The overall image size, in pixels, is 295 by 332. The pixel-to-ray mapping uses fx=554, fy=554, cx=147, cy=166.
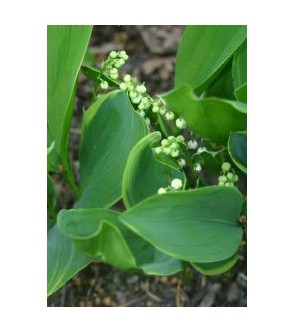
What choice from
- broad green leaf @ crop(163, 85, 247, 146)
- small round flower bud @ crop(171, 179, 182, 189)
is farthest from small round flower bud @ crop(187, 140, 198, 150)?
small round flower bud @ crop(171, 179, 182, 189)

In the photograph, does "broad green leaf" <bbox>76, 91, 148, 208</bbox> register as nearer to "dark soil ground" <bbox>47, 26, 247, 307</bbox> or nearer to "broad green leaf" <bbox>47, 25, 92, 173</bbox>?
"broad green leaf" <bbox>47, 25, 92, 173</bbox>

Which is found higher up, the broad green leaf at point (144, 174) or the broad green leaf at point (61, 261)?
the broad green leaf at point (144, 174)

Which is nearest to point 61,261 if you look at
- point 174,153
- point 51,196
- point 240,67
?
point 51,196

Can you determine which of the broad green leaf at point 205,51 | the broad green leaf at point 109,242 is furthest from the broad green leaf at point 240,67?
the broad green leaf at point 109,242

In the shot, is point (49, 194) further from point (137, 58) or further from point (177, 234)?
point (137, 58)

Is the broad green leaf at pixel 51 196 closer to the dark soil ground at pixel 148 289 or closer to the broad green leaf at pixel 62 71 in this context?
the broad green leaf at pixel 62 71

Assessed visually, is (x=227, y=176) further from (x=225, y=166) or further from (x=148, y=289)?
(x=148, y=289)
